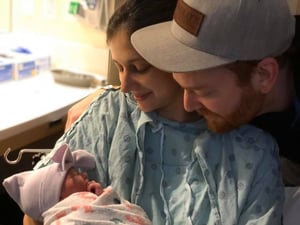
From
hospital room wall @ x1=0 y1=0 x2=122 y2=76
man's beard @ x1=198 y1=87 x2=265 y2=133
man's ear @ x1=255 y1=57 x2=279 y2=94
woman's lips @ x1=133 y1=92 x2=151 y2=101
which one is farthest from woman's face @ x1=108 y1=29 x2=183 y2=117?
hospital room wall @ x1=0 y1=0 x2=122 y2=76

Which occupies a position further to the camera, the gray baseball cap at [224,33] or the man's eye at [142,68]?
the man's eye at [142,68]

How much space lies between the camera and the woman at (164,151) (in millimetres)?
1280

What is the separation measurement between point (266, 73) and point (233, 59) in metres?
0.10

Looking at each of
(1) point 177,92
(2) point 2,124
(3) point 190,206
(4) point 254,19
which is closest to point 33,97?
(2) point 2,124

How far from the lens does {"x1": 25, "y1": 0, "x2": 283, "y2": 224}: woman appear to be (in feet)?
4.20

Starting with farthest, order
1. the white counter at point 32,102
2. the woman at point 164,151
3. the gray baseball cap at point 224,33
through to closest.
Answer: the white counter at point 32,102, the woman at point 164,151, the gray baseball cap at point 224,33

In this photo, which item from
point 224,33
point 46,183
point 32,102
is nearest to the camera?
point 224,33

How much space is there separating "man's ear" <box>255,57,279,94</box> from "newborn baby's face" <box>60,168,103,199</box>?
45 cm

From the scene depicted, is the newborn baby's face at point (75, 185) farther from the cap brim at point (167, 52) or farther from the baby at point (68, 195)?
the cap brim at point (167, 52)

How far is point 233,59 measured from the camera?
47.3 inches

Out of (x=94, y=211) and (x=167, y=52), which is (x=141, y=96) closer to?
(x=167, y=52)

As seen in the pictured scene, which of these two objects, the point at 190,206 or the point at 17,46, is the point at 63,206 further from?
the point at 17,46

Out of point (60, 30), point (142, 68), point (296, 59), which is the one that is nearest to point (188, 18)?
point (142, 68)

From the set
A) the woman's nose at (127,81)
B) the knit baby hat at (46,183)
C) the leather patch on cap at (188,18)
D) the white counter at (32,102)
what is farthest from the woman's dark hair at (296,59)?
the white counter at (32,102)
